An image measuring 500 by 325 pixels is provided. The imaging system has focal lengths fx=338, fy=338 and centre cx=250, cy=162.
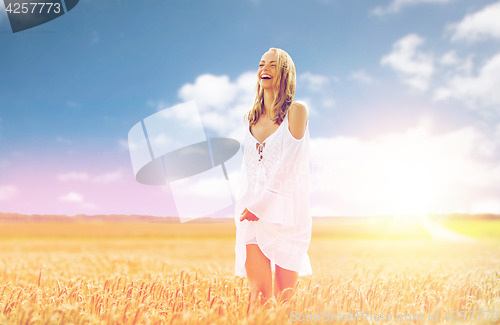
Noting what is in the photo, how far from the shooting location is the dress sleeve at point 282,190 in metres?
2.92

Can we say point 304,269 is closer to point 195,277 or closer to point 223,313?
point 223,313

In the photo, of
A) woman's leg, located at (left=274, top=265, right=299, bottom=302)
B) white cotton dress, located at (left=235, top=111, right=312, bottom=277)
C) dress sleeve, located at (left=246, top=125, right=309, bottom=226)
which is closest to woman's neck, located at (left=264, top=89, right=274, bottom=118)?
white cotton dress, located at (left=235, top=111, right=312, bottom=277)

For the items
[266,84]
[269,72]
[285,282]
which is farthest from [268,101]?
[285,282]

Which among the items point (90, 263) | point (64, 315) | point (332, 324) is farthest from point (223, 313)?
point (90, 263)

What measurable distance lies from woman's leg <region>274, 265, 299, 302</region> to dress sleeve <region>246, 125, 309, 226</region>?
0.47 m

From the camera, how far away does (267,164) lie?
308 cm

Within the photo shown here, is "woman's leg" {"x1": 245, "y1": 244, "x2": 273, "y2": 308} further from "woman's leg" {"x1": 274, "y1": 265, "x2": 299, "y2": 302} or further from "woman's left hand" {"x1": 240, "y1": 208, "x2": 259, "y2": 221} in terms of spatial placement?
"woman's left hand" {"x1": 240, "y1": 208, "x2": 259, "y2": 221}

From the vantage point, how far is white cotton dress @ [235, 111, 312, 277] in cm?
295

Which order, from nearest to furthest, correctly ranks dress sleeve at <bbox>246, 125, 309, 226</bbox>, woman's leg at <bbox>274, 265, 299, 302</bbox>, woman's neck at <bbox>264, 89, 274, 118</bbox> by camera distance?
dress sleeve at <bbox>246, 125, 309, 226</bbox> < woman's leg at <bbox>274, 265, 299, 302</bbox> < woman's neck at <bbox>264, 89, 274, 118</bbox>

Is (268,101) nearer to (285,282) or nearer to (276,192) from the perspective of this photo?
(276,192)

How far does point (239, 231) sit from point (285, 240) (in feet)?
1.43

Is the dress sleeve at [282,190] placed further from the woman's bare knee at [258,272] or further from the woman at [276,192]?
the woman's bare knee at [258,272]

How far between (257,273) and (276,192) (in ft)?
2.48

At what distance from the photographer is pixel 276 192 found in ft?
9.65
